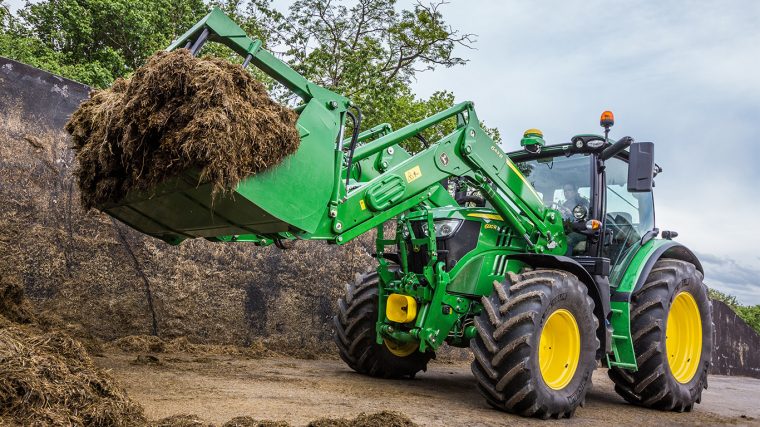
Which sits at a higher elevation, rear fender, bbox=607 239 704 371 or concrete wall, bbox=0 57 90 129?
concrete wall, bbox=0 57 90 129

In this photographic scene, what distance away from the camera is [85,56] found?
16.2 meters

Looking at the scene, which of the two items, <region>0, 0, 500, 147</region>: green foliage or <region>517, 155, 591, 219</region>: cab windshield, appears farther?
<region>0, 0, 500, 147</region>: green foliage

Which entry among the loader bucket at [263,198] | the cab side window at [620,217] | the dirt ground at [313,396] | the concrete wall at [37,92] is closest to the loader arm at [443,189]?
the loader bucket at [263,198]

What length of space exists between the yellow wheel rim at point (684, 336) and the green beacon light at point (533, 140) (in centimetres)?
190

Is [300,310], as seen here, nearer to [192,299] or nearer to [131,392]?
[192,299]

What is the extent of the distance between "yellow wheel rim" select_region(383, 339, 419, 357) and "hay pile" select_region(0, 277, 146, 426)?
3.04 meters

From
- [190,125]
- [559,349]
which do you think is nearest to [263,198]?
[190,125]

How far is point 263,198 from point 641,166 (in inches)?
121

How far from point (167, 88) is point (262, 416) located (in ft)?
6.25

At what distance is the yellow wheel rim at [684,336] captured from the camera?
6.52 m

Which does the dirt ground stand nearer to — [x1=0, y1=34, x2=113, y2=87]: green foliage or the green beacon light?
the green beacon light

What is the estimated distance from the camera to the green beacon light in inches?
262

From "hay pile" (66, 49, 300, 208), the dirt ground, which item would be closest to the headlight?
the dirt ground

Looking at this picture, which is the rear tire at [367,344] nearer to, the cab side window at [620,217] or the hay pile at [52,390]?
the cab side window at [620,217]
